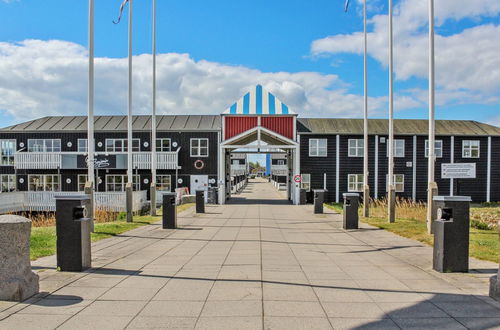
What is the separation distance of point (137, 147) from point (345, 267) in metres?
31.1

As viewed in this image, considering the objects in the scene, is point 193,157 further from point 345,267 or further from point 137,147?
point 345,267

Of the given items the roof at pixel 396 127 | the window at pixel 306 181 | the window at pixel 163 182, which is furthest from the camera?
the window at pixel 163 182

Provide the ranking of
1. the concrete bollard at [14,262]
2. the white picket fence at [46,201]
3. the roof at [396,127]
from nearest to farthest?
1. the concrete bollard at [14,262]
2. the white picket fence at [46,201]
3. the roof at [396,127]

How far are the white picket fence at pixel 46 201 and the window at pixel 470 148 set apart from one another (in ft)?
90.5

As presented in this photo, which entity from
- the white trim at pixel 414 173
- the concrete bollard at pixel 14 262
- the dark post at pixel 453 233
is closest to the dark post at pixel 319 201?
the dark post at pixel 453 233

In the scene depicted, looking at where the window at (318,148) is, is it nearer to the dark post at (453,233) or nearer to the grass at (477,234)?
the grass at (477,234)

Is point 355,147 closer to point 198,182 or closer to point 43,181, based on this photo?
point 198,182

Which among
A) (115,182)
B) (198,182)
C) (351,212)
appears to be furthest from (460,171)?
(115,182)

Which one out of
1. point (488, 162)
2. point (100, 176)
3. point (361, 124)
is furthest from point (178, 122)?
point (488, 162)

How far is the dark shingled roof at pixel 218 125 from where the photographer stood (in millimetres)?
35969

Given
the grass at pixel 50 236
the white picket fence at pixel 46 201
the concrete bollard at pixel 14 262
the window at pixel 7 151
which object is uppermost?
the window at pixel 7 151

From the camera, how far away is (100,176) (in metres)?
36.0

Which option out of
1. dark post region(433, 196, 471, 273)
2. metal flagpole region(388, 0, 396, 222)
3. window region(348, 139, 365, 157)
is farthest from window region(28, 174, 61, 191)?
dark post region(433, 196, 471, 273)

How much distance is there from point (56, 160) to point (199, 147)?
1187cm
